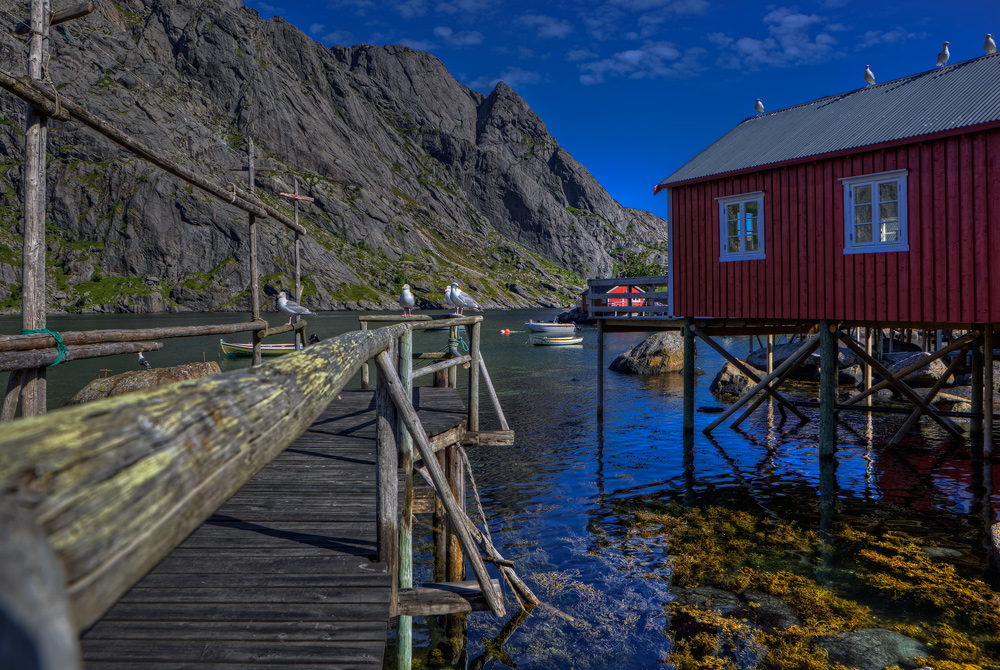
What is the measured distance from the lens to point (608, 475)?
14.6 meters

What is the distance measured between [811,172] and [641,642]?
11683mm

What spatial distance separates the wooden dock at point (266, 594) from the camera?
3393 millimetres

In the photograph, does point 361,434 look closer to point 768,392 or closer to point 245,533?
point 245,533

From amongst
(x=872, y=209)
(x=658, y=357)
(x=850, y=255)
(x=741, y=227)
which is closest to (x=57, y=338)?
(x=850, y=255)

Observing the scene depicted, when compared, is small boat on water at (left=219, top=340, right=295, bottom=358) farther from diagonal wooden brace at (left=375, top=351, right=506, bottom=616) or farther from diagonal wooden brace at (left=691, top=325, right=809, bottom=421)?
diagonal wooden brace at (left=375, top=351, right=506, bottom=616)

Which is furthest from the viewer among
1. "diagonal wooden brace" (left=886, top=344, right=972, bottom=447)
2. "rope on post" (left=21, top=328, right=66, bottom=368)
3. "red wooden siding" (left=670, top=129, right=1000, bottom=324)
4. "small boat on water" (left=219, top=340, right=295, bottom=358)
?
"small boat on water" (left=219, top=340, right=295, bottom=358)

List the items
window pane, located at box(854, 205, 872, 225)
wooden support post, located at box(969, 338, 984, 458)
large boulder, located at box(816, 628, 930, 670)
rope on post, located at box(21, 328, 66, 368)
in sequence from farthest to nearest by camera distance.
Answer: wooden support post, located at box(969, 338, 984, 458) < window pane, located at box(854, 205, 872, 225) < large boulder, located at box(816, 628, 930, 670) < rope on post, located at box(21, 328, 66, 368)

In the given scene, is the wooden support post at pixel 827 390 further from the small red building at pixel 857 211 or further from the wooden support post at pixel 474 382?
the wooden support post at pixel 474 382

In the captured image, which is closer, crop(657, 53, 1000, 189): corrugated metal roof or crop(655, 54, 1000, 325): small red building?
crop(655, 54, 1000, 325): small red building

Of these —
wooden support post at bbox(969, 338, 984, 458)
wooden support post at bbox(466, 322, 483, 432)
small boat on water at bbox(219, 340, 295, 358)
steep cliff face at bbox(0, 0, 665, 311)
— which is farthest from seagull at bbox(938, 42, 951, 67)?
steep cliff face at bbox(0, 0, 665, 311)

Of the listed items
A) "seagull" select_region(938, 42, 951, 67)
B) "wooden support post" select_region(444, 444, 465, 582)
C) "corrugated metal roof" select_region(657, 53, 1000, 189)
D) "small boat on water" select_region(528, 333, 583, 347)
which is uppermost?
"seagull" select_region(938, 42, 951, 67)

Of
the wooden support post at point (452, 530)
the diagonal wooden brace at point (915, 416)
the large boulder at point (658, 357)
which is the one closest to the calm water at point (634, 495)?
the diagonal wooden brace at point (915, 416)

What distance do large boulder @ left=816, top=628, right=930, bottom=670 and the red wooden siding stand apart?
7.99m

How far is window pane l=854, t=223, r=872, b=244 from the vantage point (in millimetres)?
13698
